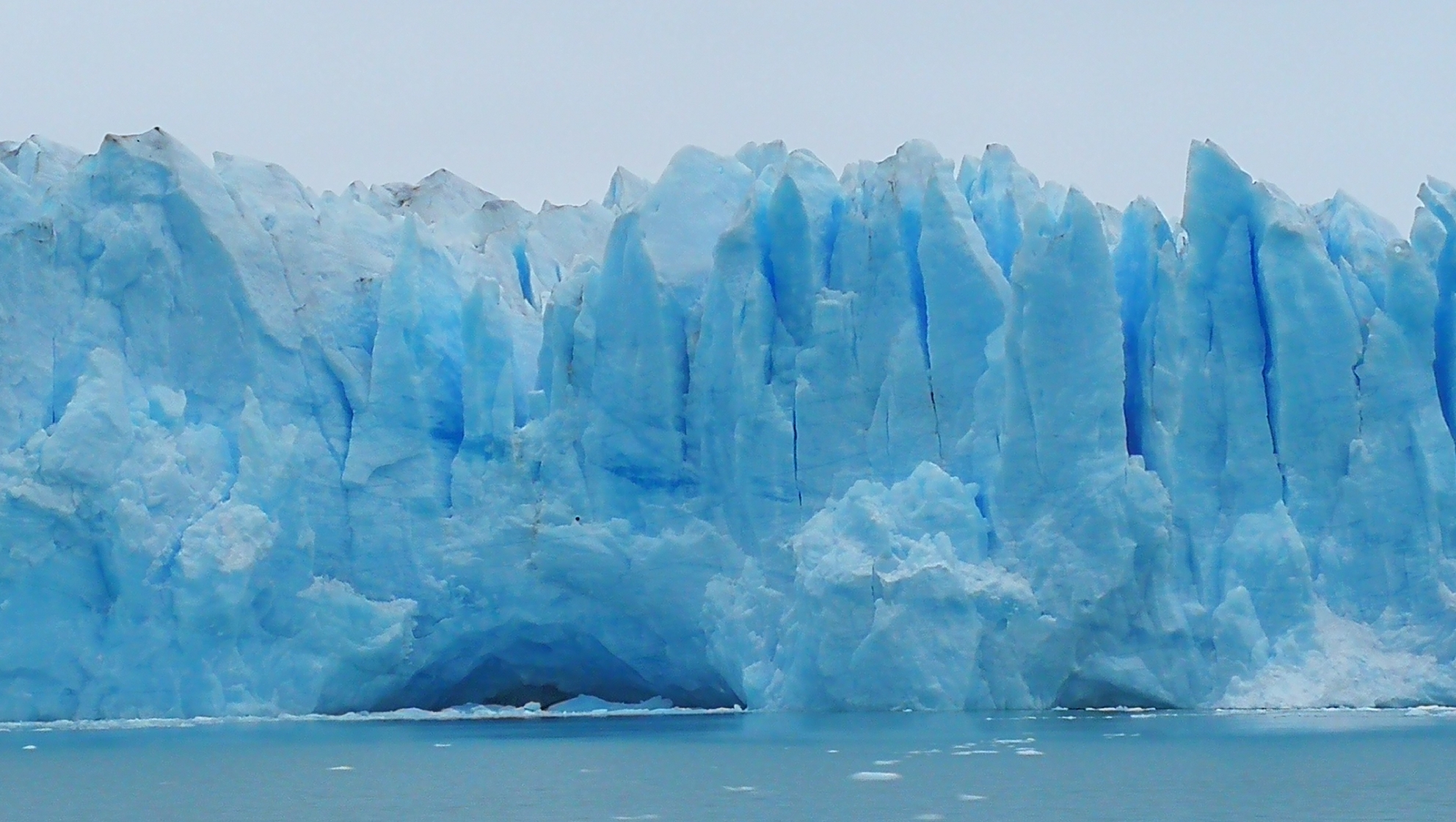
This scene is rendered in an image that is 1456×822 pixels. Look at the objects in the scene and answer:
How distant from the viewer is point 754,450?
2077cm

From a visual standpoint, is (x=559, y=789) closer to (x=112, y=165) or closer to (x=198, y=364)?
(x=198, y=364)

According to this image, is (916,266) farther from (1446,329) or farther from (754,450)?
(1446,329)

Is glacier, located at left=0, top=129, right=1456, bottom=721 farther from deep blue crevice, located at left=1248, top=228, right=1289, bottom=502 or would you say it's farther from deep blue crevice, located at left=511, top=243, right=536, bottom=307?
deep blue crevice, located at left=511, top=243, right=536, bottom=307

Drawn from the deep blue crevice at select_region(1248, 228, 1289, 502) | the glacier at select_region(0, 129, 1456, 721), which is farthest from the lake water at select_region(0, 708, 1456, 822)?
the deep blue crevice at select_region(1248, 228, 1289, 502)

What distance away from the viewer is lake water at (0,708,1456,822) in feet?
33.2

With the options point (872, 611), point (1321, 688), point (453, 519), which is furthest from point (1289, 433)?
point (453, 519)

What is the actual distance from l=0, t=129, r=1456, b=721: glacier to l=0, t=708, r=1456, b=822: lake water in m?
1.36

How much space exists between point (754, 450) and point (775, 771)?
849 centimetres

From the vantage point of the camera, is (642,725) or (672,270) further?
(672,270)

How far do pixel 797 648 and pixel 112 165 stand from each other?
10419 millimetres

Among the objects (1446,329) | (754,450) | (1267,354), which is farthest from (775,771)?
(1446,329)

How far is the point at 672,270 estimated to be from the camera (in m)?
21.8

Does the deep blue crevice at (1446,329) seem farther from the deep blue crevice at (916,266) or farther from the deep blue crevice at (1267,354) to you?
the deep blue crevice at (916,266)

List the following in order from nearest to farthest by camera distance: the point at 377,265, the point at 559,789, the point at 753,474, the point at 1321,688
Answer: the point at 559,789 → the point at 1321,688 → the point at 753,474 → the point at 377,265
